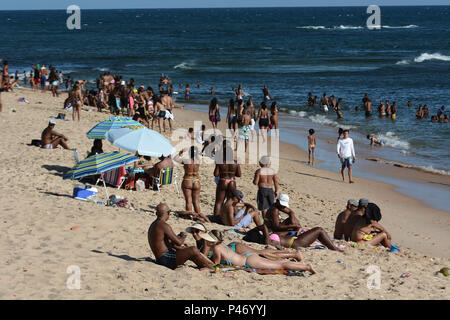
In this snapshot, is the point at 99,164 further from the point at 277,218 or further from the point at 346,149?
the point at 346,149

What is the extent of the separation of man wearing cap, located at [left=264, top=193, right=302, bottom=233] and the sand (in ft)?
1.69

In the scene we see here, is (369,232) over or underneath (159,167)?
underneath

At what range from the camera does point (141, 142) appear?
11.8 metres

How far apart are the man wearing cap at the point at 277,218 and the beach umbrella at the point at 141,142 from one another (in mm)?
3494

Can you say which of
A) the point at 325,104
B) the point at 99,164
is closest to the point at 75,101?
the point at 99,164

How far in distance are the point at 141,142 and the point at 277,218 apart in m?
3.94

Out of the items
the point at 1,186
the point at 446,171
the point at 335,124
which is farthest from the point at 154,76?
the point at 1,186

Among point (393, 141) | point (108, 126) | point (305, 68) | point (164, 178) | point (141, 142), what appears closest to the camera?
point (141, 142)

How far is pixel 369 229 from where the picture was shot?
9.24 m

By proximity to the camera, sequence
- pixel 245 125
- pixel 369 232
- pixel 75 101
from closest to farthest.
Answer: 1. pixel 369 232
2. pixel 245 125
3. pixel 75 101

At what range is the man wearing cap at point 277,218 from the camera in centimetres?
891

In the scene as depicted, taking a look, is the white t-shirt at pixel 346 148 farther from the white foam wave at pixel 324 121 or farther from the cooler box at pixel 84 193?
the white foam wave at pixel 324 121

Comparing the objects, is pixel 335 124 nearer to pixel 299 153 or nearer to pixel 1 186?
pixel 299 153

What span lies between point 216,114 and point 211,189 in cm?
613
